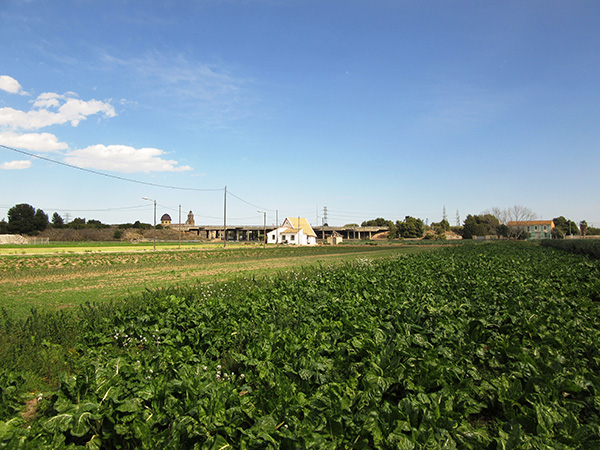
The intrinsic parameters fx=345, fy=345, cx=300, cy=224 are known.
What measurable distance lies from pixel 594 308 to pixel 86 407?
367 inches

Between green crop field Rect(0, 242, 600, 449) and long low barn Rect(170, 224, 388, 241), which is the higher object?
long low barn Rect(170, 224, 388, 241)

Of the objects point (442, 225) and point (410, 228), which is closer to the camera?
point (410, 228)

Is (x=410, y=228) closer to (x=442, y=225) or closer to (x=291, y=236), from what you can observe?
(x=442, y=225)

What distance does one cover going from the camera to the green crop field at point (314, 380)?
2914mm

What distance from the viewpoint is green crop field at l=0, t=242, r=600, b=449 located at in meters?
2.91

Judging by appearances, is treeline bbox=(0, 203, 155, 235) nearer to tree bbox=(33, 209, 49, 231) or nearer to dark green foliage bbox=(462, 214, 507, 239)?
tree bbox=(33, 209, 49, 231)

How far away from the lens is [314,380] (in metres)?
3.80

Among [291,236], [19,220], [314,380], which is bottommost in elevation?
[314,380]

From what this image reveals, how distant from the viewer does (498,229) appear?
389 ft

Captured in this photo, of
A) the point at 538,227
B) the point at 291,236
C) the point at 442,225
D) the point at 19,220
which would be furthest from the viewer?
the point at 442,225

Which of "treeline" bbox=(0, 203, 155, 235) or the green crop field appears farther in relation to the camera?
"treeline" bbox=(0, 203, 155, 235)

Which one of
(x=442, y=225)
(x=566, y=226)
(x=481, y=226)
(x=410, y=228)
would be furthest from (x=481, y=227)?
(x=566, y=226)

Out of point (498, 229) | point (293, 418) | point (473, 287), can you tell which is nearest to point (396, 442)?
point (293, 418)

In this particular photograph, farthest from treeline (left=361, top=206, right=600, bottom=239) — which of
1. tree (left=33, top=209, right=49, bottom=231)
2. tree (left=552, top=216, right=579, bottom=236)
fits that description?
tree (left=33, top=209, right=49, bottom=231)
